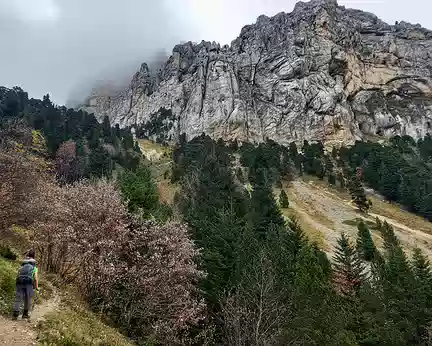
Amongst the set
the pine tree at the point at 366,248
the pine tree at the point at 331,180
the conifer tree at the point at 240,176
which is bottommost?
the pine tree at the point at 366,248

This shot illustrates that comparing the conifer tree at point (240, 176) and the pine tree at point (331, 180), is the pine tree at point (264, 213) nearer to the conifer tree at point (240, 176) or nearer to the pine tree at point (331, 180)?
the conifer tree at point (240, 176)

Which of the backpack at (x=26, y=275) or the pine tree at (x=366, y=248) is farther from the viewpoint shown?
the pine tree at (x=366, y=248)

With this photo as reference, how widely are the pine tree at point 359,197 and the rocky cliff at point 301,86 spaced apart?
206ft

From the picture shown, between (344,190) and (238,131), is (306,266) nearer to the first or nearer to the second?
(344,190)

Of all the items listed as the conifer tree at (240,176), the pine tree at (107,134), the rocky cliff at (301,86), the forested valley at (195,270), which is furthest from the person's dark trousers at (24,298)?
the rocky cliff at (301,86)

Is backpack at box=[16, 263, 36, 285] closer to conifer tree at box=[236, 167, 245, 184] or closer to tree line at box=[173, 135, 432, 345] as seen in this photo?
tree line at box=[173, 135, 432, 345]

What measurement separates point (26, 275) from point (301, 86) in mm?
161450

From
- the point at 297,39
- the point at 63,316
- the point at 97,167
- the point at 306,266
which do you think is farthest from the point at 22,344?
the point at 297,39

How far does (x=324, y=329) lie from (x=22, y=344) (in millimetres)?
20113

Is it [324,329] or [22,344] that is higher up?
[22,344]

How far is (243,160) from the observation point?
117 metres

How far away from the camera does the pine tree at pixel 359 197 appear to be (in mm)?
89875

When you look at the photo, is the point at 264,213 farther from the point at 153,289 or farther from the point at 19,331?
the point at 19,331

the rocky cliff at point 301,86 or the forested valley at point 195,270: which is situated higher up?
the rocky cliff at point 301,86
